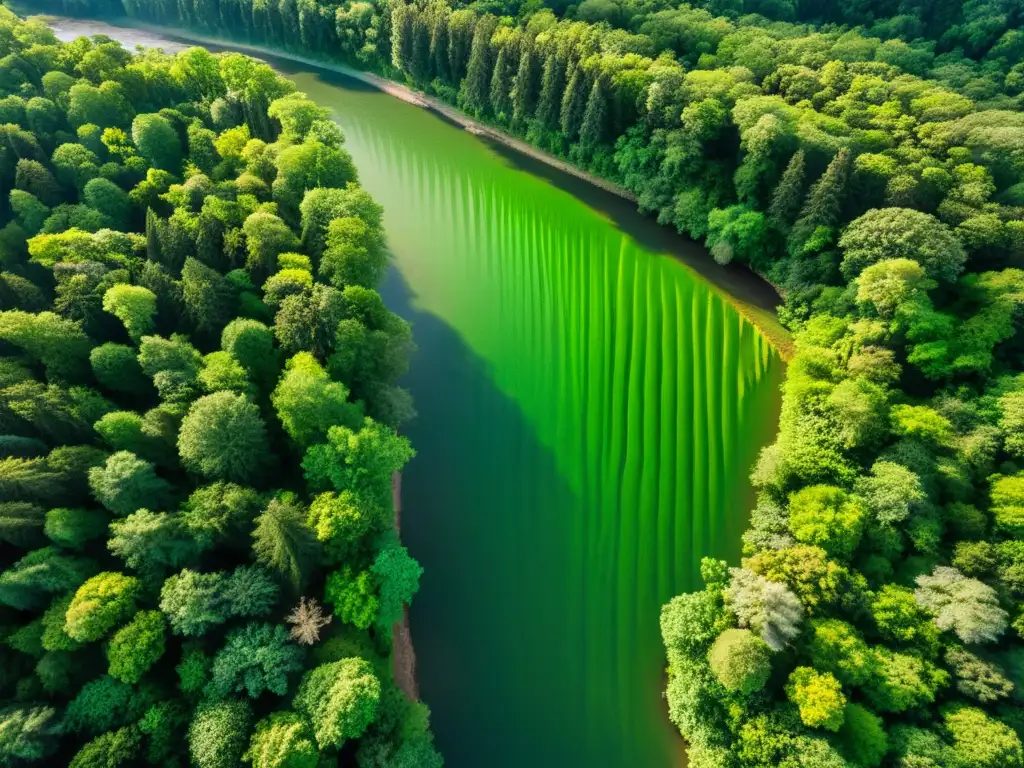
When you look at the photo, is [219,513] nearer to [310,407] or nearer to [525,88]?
[310,407]

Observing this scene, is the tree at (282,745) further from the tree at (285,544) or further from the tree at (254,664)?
the tree at (285,544)

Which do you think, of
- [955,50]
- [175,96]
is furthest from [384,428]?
[955,50]

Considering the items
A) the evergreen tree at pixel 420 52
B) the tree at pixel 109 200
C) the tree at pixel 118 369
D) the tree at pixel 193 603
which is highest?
the evergreen tree at pixel 420 52

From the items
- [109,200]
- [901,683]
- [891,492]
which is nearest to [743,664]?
[901,683]

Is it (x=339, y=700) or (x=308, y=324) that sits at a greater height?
(x=308, y=324)

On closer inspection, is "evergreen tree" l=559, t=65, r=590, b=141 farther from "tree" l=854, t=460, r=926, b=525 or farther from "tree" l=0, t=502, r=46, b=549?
"tree" l=0, t=502, r=46, b=549

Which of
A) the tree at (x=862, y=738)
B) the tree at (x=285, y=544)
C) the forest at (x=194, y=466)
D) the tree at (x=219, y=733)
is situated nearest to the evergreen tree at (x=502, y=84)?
the forest at (x=194, y=466)

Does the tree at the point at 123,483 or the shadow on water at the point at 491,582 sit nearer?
the tree at the point at 123,483
